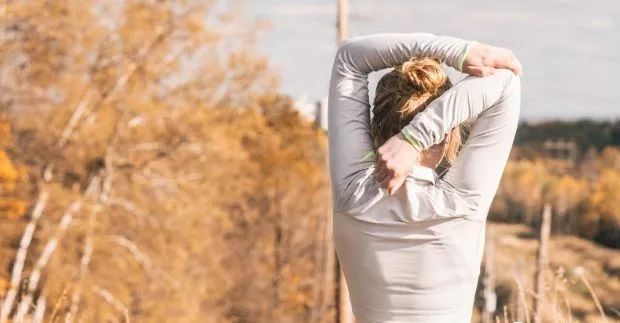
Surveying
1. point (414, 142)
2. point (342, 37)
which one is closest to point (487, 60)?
point (414, 142)

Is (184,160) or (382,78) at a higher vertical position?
(382,78)

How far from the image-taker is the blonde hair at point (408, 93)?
1.86 m

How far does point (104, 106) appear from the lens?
22.8 m

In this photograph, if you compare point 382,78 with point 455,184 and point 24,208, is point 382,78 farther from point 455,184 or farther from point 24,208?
point 24,208

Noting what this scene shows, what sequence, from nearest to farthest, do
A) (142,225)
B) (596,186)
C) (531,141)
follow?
(142,225) → (596,186) → (531,141)

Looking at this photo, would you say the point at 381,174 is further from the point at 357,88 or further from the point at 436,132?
the point at 357,88

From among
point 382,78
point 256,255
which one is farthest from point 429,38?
point 256,255

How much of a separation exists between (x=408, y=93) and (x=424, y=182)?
174 mm

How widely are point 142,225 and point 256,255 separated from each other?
11548mm

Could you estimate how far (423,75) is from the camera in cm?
186

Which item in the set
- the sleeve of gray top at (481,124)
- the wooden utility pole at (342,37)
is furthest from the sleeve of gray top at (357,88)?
the wooden utility pole at (342,37)

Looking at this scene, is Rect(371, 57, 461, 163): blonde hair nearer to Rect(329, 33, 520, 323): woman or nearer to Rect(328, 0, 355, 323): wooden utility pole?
Rect(329, 33, 520, 323): woman

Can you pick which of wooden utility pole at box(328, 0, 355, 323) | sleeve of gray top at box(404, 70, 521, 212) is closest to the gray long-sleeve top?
sleeve of gray top at box(404, 70, 521, 212)

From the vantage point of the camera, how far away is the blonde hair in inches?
73.3
